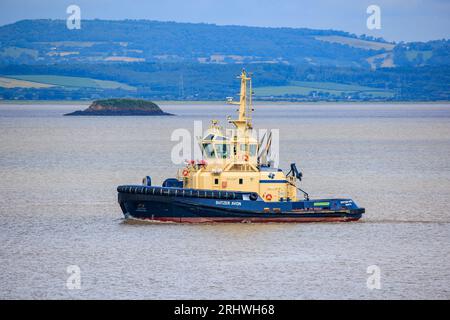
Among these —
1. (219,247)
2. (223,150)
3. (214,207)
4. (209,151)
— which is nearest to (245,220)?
(214,207)

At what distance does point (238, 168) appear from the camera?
41531 millimetres

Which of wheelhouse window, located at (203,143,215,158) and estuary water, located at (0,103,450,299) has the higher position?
wheelhouse window, located at (203,143,215,158)

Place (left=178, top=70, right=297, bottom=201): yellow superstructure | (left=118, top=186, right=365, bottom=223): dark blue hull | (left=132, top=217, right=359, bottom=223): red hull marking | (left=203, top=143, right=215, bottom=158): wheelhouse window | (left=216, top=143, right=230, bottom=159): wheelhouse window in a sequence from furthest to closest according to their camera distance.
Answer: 1. (left=203, top=143, right=215, bottom=158): wheelhouse window
2. (left=216, top=143, right=230, bottom=159): wheelhouse window
3. (left=178, top=70, right=297, bottom=201): yellow superstructure
4. (left=132, top=217, right=359, bottom=223): red hull marking
5. (left=118, top=186, right=365, bottom=223): dark blue hull

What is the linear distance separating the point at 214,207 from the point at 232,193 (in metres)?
0.84

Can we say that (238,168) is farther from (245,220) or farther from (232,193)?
(245,220)

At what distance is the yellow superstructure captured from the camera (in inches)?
1626

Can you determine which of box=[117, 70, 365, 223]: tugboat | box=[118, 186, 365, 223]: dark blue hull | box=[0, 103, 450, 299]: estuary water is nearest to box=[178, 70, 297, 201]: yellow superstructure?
box=[117, 70, 365, 223]: tugboat

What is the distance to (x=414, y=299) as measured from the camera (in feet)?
97.0

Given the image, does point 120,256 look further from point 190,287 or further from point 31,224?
point 31,224

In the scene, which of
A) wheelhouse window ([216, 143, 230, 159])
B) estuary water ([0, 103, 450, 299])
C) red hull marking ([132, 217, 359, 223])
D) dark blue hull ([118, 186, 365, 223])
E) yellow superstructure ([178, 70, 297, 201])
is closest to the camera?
estuary water ([0, 103, 450, 299])

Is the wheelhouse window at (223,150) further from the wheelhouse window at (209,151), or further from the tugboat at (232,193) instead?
the wheelhouse window at (209,151)

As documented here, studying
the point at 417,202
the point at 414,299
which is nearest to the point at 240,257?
the point at 414,299

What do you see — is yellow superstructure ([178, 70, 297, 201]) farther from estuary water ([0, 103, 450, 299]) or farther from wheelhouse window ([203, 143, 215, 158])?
estuary water ([0, 103, 450, 299])
